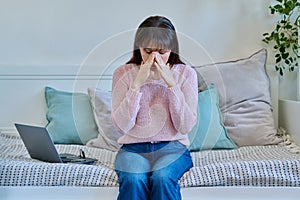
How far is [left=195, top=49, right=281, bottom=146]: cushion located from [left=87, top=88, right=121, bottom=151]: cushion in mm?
471

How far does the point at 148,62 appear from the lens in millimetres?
1508

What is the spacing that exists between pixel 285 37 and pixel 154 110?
1.06m

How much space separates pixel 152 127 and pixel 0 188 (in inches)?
21.2

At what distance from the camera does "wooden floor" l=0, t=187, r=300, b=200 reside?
1.38 metres

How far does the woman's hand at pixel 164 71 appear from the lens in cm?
149

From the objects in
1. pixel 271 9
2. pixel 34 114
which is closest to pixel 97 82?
pixel 34 114

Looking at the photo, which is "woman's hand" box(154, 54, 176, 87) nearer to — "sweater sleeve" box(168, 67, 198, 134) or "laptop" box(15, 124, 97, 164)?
"sweater sleeve" box(168, 67, 198, 134)

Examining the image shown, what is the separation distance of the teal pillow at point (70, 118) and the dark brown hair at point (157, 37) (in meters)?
0.57

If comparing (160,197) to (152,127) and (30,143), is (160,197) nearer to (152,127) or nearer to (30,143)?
(152,127)

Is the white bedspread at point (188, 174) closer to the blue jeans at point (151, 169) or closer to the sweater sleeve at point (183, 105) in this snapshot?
the blue jeans at point (151, 169)

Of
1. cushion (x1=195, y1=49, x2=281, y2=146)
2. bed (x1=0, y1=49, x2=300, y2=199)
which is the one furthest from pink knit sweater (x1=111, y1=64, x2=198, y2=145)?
cushion (x1=195, y1=49, x2=281, y2=146)

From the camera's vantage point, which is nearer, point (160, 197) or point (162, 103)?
point (160, 197)

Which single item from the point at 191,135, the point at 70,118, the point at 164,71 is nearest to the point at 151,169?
the point at 164,71

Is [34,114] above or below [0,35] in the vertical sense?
below
